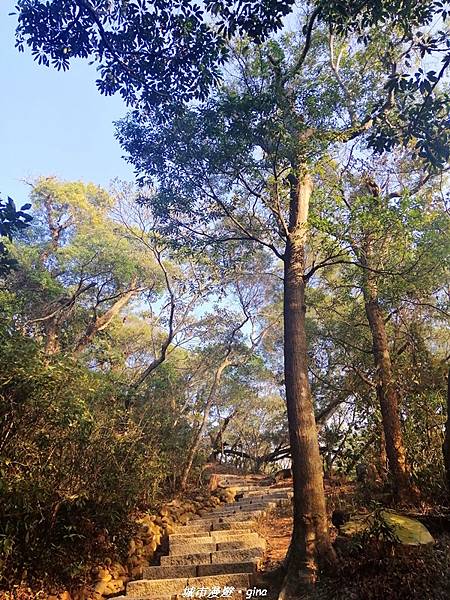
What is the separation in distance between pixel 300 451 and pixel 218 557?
5.68 feet

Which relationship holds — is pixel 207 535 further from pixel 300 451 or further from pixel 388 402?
pixel 388 402

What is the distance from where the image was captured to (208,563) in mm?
4879

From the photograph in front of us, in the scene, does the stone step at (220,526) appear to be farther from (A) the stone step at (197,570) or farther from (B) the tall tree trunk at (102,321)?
(B) the tall tree trunk at (102,321)

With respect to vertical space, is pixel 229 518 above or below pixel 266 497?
below

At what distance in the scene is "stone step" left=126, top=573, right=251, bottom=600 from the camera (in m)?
4.16

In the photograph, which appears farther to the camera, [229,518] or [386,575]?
[229,518]

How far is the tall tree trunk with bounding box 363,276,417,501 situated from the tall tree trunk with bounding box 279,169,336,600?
4.76ft

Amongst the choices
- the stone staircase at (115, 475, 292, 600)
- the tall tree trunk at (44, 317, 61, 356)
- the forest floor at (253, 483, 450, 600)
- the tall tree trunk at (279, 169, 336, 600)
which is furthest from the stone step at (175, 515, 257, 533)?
the tall tree trunk at (44, 317, 61, 356)

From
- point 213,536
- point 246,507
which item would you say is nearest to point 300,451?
point 213,536

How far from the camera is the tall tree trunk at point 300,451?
150 inches

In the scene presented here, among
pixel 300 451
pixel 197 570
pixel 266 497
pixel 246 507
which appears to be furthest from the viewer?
pixel 266 497

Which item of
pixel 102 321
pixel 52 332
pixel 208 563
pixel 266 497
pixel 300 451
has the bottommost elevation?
pixel 208 563

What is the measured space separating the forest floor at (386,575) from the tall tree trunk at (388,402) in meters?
1.92

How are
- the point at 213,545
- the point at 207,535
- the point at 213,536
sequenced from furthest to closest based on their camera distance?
1. the point at 207,535
2. the point at 213,536
3. the point at 213,545
